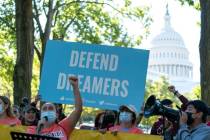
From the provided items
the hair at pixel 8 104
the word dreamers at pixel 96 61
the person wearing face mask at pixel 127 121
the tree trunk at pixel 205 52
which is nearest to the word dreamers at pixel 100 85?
the word dreamers at pixel 96 61

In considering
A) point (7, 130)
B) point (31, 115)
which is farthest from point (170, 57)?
point (7, 130)

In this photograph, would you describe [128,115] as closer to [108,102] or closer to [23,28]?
[108,102]

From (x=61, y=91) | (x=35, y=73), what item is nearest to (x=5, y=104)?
(x=61, y=91)

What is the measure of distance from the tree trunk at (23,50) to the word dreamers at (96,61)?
633 centimetres

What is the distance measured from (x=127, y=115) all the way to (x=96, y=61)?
5.54 feet

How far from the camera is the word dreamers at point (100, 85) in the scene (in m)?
9.55

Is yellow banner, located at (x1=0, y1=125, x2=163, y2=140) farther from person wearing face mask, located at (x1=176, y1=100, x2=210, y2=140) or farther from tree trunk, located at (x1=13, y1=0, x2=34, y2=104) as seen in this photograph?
tree trunk, located at (x1=13, y1=0, x2=34, y2=104)

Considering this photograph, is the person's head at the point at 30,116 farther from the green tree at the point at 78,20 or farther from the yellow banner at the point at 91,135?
the green tree at the point at 78,20

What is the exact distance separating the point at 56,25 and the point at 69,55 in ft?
70.9

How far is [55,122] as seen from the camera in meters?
7.51

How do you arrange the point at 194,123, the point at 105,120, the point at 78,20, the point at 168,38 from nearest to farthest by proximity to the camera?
the point at 194,123 → the point at 105,120 → the point at 78,20 → the point at 168,38

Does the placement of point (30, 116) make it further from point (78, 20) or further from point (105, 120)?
point (78, 20)

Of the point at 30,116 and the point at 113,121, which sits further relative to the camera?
the point at 30,116

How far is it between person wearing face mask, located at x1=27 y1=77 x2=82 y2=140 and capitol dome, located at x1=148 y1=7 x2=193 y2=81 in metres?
136
